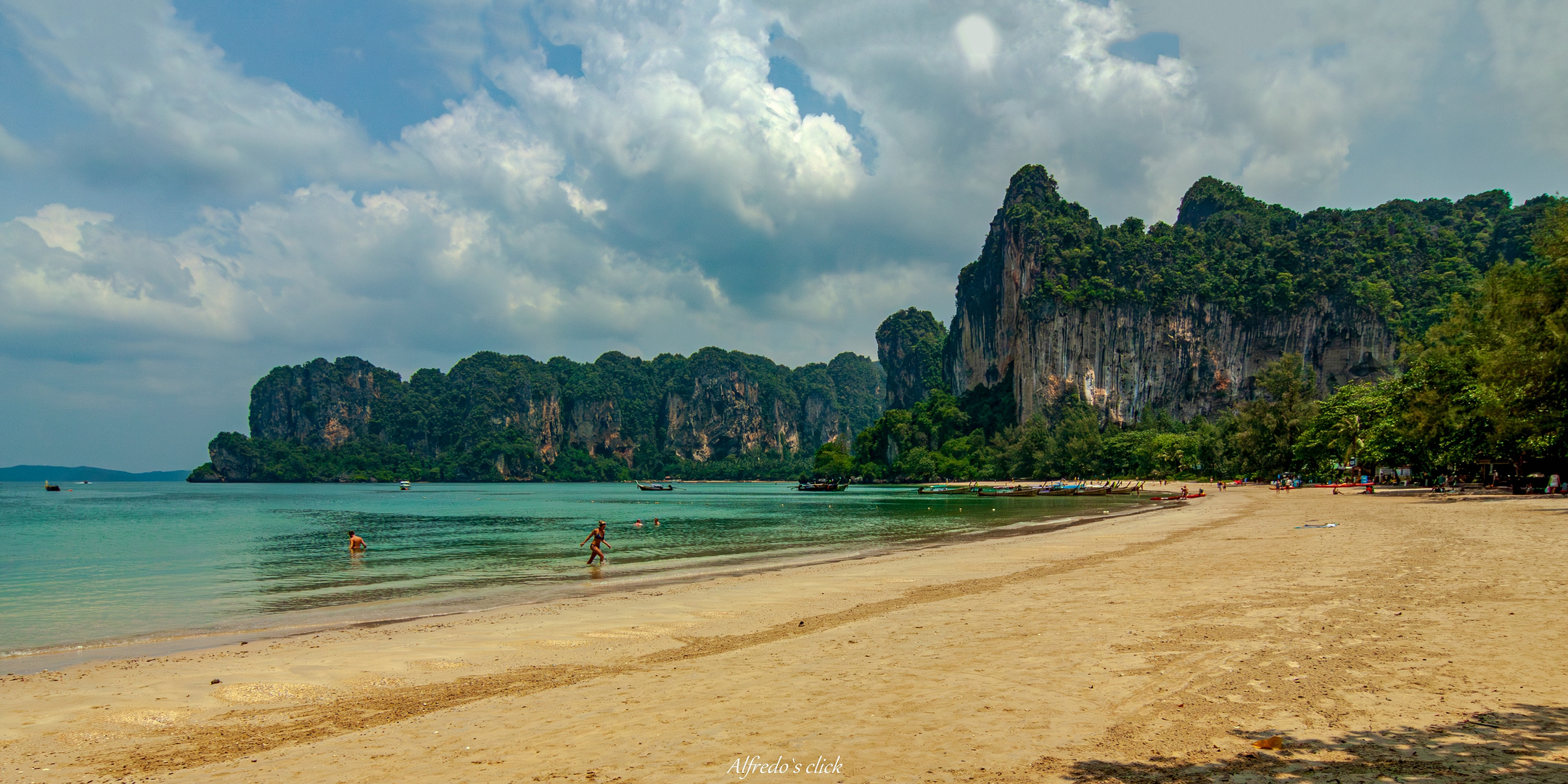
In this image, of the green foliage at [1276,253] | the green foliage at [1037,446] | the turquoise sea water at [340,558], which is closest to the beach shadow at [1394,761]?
the turquoise sea water at [340,558]

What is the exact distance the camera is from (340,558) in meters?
29.3

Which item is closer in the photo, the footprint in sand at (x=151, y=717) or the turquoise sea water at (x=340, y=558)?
the footprint in sand at (x=151, y=717)

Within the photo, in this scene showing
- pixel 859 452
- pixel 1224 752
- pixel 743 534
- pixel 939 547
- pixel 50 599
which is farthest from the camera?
pixel 859 452

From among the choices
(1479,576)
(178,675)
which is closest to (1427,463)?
(1479,576)

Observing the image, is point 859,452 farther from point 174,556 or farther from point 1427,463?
point 174,556

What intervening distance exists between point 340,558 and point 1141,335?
13845 cm

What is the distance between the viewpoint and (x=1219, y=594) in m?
12.7

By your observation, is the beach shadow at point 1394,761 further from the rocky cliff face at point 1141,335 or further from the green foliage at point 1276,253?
the green foliage at point 1276,253

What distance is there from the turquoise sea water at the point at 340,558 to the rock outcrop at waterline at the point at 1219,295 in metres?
82.9

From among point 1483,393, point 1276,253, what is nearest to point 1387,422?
point 1483,393

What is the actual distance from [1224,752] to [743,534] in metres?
34.7

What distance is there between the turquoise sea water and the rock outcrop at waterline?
272ft

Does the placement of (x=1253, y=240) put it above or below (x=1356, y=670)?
above

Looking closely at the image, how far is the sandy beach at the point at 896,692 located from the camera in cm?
559
